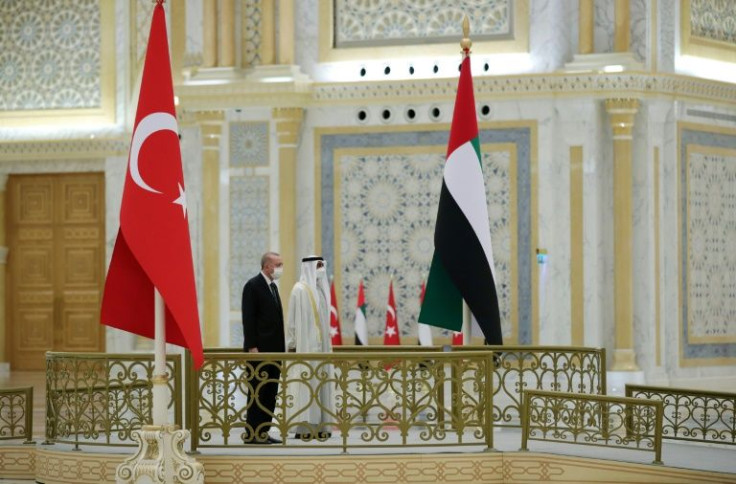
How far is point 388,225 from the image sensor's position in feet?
42.4

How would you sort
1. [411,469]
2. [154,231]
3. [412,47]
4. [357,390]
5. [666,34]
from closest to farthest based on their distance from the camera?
[154,231], [411,469], [357,390], [666,34], [412,47]

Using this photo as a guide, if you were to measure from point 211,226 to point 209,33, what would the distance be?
190cm

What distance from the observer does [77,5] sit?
15.0 metres

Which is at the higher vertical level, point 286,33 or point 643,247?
point 286,33

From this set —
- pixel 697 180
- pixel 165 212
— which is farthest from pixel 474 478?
pixel 697 180

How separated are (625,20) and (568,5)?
0.55m

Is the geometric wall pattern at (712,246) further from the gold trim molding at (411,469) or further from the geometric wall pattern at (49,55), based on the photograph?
the geometric wall pattern at (49,55)

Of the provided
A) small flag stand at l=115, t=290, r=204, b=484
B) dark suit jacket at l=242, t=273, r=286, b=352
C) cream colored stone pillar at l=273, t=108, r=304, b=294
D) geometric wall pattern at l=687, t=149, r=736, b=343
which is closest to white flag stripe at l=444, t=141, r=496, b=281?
dark suit jacket at l=242, t=273, r=286, b=352

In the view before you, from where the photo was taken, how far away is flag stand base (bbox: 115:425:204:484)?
7.55m

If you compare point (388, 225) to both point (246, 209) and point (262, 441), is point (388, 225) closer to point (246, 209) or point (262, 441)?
point (246, 209)

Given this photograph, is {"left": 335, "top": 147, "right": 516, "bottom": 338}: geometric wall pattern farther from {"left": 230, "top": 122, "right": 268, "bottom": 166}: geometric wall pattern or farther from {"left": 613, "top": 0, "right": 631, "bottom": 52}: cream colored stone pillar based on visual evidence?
{"left": 613, "top": 0, "right": 631, "bottom": 52}: cream colored stone pillar

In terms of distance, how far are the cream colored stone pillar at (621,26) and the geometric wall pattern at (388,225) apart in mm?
1647

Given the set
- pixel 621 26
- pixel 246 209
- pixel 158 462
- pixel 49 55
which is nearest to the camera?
pixel 158 462

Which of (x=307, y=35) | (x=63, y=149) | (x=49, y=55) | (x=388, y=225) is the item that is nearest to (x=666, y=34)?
(x=388, y=225)
